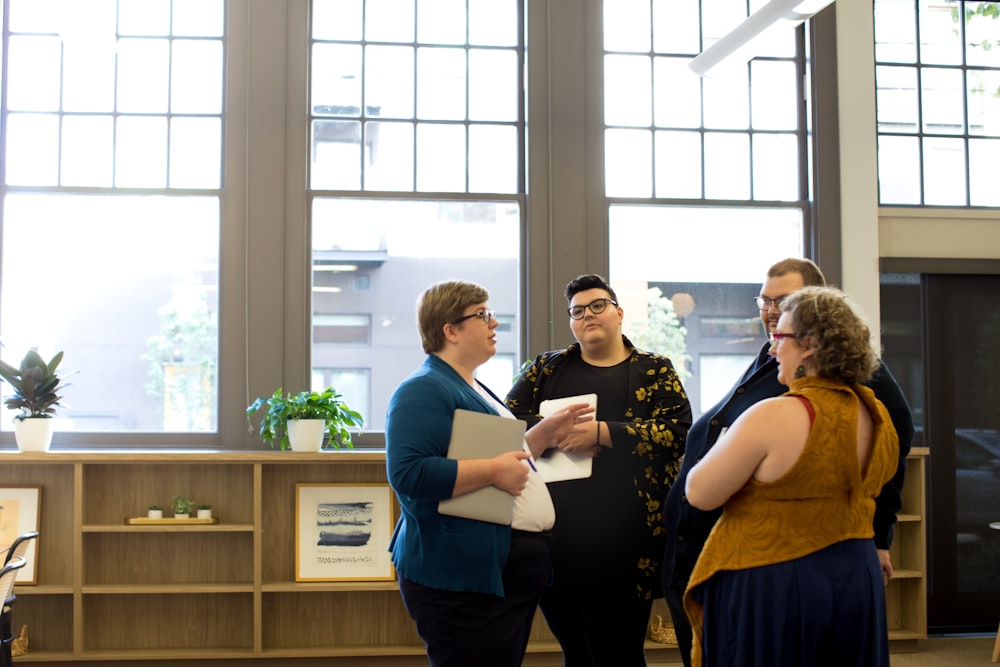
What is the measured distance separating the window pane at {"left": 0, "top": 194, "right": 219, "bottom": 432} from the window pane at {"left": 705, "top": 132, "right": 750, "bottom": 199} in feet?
9.53

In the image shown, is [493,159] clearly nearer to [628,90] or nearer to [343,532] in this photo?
[628,90]

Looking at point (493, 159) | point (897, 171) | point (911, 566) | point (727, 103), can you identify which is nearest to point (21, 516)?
point (493, 159)

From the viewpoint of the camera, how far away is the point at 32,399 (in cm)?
455

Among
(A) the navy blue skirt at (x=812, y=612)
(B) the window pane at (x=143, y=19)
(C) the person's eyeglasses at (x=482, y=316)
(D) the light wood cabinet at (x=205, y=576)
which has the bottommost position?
(D) the light wood cabinet at (x=205, y=576)

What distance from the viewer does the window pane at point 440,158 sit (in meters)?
5.30

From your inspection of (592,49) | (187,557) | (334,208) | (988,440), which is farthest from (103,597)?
(988,440)

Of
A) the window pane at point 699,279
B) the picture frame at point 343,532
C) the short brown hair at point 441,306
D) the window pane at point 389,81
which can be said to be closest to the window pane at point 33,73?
the window pane at point 389,81

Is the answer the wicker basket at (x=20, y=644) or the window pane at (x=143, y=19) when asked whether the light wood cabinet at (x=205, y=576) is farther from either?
the window pane at (x=143, y=19)

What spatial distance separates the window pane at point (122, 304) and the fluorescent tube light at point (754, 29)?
2.84 metres

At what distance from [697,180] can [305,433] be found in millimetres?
2752

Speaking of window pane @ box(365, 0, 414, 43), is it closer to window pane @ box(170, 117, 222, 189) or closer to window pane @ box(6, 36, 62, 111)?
window pane @ box(170, 117, 222, 189)

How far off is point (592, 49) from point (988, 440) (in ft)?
11.1

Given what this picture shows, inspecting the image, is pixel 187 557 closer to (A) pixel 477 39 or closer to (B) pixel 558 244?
(B) pixel 558 244

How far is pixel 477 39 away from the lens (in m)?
Result: 5.40
